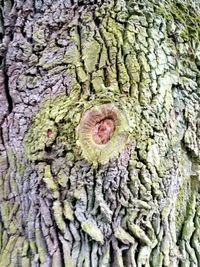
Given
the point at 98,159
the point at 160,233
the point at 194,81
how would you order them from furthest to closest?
1. the point at 194,81
2. the point at 160,233
3. the point at 98,159

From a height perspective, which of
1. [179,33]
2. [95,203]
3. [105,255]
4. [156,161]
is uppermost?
[179,33]

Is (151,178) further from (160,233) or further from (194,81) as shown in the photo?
(194,81)

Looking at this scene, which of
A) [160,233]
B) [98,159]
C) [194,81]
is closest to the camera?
[98,159]

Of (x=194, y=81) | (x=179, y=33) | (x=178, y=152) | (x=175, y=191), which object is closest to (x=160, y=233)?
(x=175, y=191)
